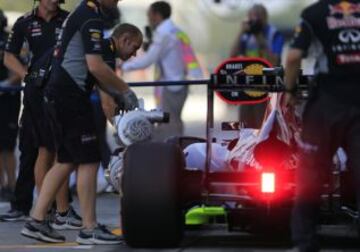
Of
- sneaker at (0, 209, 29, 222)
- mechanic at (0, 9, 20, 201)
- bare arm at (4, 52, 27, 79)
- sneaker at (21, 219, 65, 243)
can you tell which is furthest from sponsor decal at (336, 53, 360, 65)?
mechanic at (0, 9, 20, 201)

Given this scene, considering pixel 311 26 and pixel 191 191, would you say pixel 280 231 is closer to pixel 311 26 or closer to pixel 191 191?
pixel 191 191

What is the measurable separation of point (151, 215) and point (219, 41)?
8.87m

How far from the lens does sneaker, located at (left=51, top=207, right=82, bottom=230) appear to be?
28.8ft

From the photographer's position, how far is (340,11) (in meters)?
6.28

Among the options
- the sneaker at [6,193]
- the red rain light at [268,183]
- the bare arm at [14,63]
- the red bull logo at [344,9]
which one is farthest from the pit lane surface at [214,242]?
the sneaker at [6,193]

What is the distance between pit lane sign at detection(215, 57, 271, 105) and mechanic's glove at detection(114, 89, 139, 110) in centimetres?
57

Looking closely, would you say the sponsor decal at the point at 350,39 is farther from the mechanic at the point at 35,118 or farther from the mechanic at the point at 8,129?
the mechanic at the point at 8,129

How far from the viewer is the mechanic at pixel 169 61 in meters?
12.6

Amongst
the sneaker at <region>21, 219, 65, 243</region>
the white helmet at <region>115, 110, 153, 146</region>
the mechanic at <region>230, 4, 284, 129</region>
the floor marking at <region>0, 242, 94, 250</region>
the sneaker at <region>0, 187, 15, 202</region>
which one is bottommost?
the floor marking at <region>0, 242, 94, 250</region>

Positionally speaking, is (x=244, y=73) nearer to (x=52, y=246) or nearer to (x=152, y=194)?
(x=152, y=194)

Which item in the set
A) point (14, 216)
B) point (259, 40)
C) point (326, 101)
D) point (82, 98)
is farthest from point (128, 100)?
point (259, 40)

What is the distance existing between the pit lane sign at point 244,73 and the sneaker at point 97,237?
1.21m

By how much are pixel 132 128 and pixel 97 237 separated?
79 cm

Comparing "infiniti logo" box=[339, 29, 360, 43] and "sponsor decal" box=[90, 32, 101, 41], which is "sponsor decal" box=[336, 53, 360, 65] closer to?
"infiniti logo" box=[339, 29, 360, 43]
